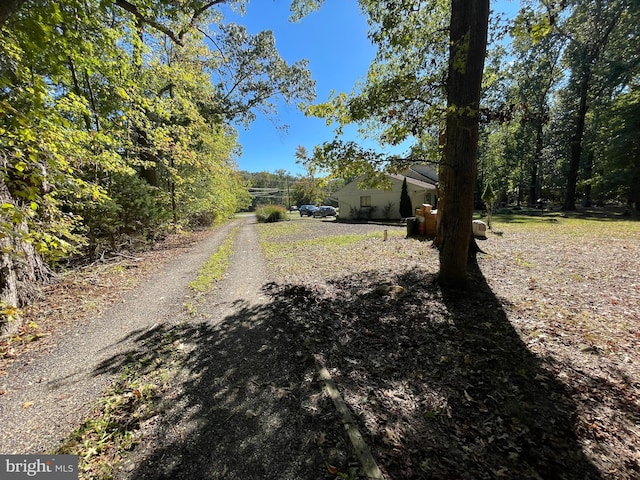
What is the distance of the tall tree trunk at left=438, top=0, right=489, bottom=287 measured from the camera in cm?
380

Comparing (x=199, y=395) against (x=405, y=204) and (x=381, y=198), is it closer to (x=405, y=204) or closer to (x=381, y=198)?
(x=405, y=204)

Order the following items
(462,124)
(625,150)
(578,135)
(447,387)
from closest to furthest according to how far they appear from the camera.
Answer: (447,387)
(462,124)
(625,150)
(578,135)

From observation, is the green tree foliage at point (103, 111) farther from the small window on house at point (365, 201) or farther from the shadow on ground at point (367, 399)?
the small window on house at point (365, 201)

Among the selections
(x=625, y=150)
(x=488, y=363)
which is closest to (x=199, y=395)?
(x=488, y=363)

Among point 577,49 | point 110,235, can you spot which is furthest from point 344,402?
point 577,49

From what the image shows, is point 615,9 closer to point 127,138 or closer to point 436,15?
point 436,15

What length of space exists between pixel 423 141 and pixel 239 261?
6.32 meters

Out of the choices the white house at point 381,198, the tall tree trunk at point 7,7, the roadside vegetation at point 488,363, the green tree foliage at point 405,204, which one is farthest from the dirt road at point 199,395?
the green tree foliage at point 405,204

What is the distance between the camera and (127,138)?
25.0 feet

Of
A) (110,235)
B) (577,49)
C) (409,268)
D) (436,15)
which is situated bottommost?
(409,268)

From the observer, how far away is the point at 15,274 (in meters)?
4.14

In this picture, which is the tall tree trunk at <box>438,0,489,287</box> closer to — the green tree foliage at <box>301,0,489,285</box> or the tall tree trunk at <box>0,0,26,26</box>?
the green tree foliage at <box>301,0,489,285</box>

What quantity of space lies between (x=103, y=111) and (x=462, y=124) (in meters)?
9.28

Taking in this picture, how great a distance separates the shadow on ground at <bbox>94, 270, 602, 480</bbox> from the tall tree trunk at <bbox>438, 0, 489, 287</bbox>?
1305 mm
